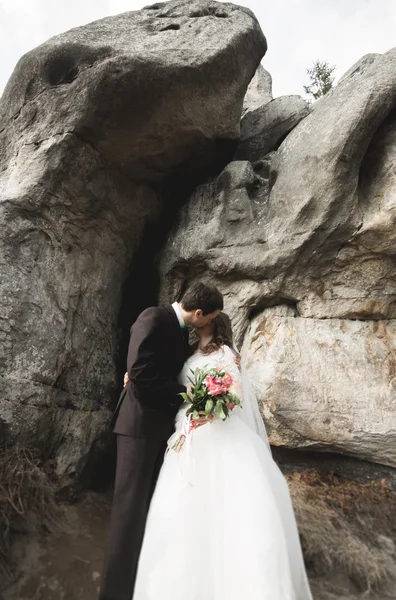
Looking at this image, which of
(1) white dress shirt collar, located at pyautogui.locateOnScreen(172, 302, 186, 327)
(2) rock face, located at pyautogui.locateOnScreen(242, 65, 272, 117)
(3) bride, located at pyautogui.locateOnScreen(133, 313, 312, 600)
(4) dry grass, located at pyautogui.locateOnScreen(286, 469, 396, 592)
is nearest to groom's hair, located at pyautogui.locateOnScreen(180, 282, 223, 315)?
(1) white dress shirt collar, located at pyautogui.locateOnScreen(172, 302, 186, 327)

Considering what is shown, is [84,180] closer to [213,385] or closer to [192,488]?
[213,385]

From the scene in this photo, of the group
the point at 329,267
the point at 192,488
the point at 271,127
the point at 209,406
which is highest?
the point at 271,127

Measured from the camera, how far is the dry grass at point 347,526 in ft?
12.5

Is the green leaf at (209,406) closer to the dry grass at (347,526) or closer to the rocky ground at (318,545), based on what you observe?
the rocky ground at (318,545)

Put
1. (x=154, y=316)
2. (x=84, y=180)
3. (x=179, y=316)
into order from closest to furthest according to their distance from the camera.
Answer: (x=154, y=316)
(x=179, y=316)
(x=84, y=180)

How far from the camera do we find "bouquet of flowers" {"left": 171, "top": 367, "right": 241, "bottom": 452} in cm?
307

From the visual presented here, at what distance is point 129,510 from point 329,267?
3.82m

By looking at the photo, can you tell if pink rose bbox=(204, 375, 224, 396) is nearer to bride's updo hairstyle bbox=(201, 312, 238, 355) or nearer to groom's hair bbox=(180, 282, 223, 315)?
bride's updo hairstyle bbox=(201, 312, 238, 355)

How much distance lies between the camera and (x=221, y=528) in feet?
8.91

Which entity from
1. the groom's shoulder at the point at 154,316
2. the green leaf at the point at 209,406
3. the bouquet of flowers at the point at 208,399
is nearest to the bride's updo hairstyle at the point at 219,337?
the bouquet of flowers at the point at 208,399

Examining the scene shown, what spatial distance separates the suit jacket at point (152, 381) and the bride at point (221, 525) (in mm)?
179

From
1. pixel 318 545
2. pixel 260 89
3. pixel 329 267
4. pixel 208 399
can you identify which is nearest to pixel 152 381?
pixel 208 399

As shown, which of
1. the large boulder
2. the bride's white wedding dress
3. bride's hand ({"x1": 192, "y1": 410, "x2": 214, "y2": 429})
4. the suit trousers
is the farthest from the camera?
the large boulder

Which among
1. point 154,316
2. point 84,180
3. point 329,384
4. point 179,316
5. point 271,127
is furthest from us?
point 271,127
